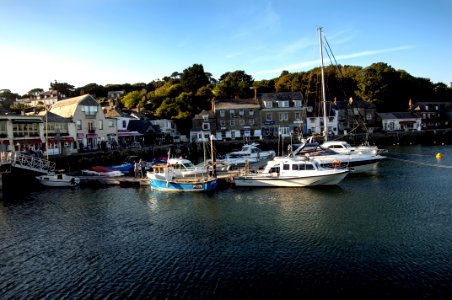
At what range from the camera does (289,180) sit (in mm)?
29938

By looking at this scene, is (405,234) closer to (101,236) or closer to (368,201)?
(368,201)

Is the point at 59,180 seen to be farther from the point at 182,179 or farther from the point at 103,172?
the point at 182,179

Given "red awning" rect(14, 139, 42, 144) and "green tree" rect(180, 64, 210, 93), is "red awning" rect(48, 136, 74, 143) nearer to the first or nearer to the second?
"red awning" rect(14, 139, 42, 144)

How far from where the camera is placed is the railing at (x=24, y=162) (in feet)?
113

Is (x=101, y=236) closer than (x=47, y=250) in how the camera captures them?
No

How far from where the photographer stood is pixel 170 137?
7681 cm

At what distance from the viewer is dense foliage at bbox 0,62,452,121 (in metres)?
88.9

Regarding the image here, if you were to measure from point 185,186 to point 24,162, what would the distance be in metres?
20.9

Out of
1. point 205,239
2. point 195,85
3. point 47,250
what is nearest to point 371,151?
point 205,239

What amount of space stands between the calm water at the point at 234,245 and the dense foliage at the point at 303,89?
6029cm

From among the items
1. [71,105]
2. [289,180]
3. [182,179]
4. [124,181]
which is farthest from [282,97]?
[124,181]

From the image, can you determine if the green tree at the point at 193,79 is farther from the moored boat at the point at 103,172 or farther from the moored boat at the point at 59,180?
the moored boat at the point at 59,180

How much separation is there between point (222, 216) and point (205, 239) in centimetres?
428

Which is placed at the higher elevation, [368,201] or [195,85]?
[195,85]
